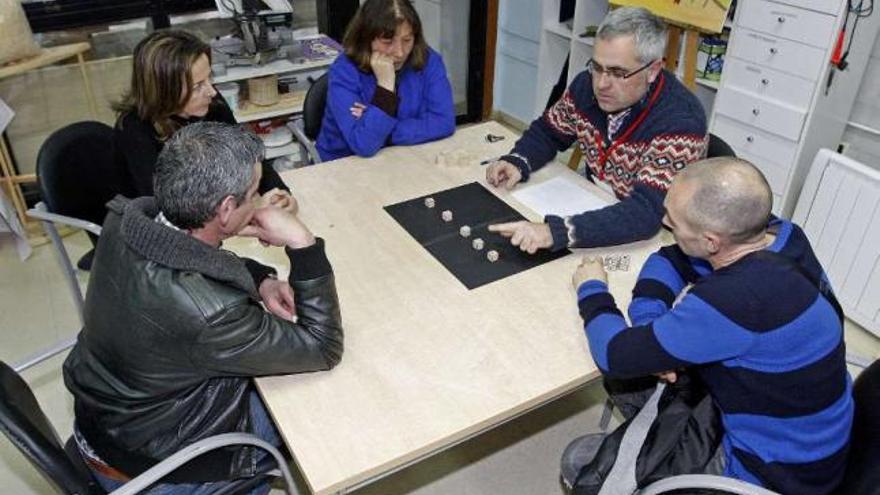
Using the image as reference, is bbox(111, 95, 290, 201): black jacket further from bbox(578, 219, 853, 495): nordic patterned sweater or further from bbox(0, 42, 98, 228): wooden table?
bbox(578, 219, 853, 495): nordic patterned sweater

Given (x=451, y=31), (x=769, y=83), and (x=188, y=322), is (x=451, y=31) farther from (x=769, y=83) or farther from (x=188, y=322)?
(x=188, y=322)

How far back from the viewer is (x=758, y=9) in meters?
2.73

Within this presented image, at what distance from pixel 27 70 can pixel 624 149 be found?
8.24 ft

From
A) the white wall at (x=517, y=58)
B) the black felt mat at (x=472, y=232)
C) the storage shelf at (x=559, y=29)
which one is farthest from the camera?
the white wall at (x=517, y=58)

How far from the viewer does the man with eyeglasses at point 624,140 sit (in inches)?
69.2

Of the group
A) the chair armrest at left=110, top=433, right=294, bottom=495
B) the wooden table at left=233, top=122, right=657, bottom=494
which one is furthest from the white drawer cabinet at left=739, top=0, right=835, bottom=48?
the chair armrest at left=110, top=433, right=294, bottom=495

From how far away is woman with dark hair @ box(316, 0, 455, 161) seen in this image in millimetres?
2277

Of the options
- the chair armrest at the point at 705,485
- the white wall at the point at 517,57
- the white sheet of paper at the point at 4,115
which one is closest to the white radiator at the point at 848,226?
the chair armrest at the point at 705,485

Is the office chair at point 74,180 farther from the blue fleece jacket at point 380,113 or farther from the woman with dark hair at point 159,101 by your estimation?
the blue fleece jacket at point 380,113

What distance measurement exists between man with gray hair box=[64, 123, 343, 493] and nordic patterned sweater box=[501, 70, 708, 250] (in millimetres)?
742

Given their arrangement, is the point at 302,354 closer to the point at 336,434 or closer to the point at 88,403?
the point at 336,434

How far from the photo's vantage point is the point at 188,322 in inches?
46.9

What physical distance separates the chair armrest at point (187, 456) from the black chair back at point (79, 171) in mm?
1088

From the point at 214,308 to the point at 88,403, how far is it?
0.41 meters
